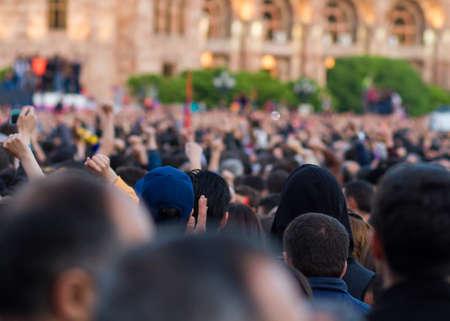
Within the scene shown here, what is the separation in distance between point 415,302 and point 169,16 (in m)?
42.9

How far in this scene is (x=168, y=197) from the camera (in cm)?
381

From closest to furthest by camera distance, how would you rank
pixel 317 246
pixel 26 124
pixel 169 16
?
1. pixel 317 246
2. pixel 26 124
3. pixel 169 16

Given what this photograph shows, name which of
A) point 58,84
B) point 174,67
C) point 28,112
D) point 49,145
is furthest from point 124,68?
point 28,112

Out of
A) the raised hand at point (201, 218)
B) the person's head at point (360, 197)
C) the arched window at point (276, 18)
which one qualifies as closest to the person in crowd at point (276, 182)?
the person's head at point (360, 197)

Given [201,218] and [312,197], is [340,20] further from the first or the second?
[201,218]

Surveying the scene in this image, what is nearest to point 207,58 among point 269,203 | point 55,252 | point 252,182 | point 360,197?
point 252,182

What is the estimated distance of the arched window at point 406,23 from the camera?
55750 mm

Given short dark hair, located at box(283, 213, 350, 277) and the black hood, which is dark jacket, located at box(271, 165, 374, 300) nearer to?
the black hood

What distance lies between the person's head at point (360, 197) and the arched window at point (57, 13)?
117ft

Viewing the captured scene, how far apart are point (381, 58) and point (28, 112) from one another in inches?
1770

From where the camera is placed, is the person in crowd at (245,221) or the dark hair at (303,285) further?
the person in crowd at (245,221)

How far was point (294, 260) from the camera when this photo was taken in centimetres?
342

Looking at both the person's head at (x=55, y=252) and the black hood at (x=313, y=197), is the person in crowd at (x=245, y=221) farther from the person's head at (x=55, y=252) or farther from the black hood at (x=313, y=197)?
the person's head at (x=55, y=252)

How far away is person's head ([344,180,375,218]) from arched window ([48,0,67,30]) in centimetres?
3575
